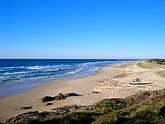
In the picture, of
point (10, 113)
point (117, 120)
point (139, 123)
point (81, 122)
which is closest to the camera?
point (139, 123)

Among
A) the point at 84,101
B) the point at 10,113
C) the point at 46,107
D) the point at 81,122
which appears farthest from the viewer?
the point at 84,101

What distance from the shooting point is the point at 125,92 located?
2095 centimetres

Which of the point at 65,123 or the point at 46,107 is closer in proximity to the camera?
the point at 65,123

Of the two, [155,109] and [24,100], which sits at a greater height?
[155,109]

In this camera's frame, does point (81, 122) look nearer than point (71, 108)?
Yes

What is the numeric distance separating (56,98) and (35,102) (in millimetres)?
1333

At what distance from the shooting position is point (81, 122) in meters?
8.45

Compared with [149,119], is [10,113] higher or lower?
lower

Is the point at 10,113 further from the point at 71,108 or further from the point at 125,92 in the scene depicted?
the point at 125,92

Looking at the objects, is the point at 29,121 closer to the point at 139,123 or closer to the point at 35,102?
the point at 139,123

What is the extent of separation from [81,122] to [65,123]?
0.65m

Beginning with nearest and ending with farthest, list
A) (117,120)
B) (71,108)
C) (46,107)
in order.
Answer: (117,120) → (71,108) → (46,107)

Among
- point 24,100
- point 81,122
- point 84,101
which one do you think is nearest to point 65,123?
point 81,122

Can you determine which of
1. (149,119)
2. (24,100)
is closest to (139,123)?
(149,119)
